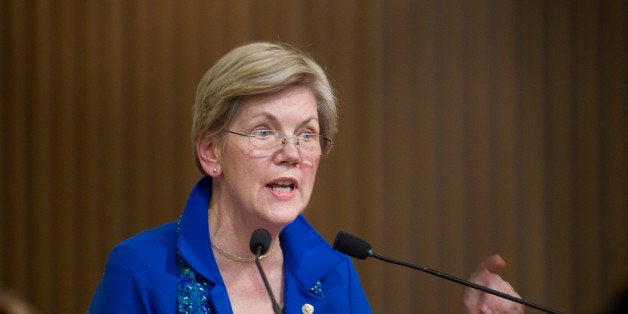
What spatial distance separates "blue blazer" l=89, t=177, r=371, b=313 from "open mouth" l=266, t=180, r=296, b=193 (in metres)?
0.21

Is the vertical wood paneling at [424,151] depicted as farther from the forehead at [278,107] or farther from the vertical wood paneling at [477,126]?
the forehead at [278,107]

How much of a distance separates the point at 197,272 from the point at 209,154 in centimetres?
30

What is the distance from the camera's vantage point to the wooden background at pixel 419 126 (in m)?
3.54

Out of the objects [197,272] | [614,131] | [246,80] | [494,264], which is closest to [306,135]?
[246,80]

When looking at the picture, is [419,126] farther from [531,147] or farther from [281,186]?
[281,186]

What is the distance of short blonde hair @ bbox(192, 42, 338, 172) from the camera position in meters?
1.92

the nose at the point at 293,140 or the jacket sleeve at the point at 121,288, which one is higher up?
the nose at the point at 293,140

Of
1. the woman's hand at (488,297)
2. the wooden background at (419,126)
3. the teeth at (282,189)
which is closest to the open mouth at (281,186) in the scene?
the teeth at (282,189)

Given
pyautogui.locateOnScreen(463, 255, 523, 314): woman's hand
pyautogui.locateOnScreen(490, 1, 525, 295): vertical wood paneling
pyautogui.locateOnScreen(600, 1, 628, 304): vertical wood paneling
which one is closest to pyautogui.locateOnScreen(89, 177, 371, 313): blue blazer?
pyautogui.locateOnScreen(463, 255, 523, 314): woman's hand

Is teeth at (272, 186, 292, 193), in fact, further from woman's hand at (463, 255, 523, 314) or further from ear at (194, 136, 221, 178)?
woman's hand at (463, 255, 523, 314)

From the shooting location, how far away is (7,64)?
3.77m

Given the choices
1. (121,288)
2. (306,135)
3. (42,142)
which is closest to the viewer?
(121,288)

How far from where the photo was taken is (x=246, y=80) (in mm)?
1922

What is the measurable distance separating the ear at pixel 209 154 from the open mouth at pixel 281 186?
160 millimetres
